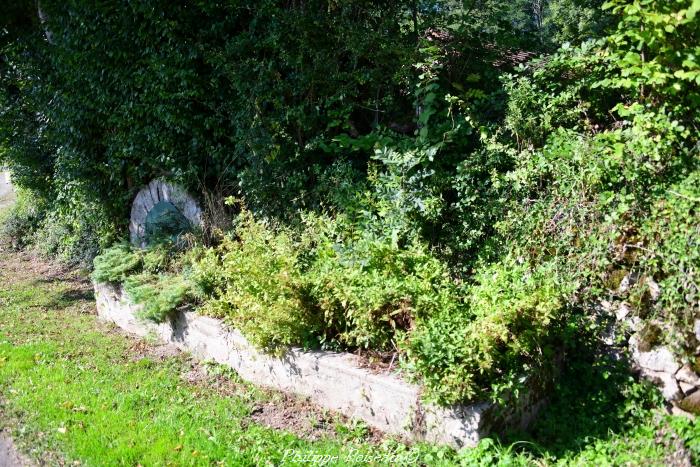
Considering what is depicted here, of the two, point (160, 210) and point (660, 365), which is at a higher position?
point (160, 210)

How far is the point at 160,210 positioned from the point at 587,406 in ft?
19.4

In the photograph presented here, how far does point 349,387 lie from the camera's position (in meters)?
4.48

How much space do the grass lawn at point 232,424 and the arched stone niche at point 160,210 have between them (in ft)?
7.10

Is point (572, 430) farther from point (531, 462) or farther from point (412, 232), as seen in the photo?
point (412, 232)

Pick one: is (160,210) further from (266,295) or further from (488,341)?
(488,341)

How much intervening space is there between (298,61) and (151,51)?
2.49 meters

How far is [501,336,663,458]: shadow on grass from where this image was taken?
3.97m

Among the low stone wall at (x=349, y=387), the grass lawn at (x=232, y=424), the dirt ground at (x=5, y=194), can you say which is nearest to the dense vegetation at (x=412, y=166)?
the low stone wall at (x=349, y=387)

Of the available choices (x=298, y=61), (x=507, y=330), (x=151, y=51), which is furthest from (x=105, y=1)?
(x=507, y=330)

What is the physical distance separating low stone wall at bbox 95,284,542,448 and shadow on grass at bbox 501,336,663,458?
0.15 m

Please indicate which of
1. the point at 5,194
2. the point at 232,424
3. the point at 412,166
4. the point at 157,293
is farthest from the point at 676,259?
the point at 5,194

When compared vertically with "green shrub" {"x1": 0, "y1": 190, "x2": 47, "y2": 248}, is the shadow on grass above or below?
below

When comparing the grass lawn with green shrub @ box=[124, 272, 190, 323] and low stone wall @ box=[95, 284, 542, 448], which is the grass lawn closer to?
low stone wall @ box=[95, 284, 542, 448]

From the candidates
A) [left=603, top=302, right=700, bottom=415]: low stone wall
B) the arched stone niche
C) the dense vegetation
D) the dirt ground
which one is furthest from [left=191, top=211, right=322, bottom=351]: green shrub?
the dirt ground
